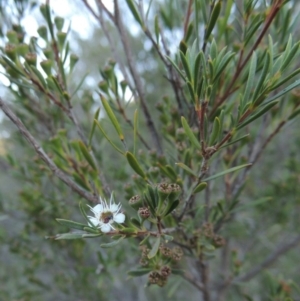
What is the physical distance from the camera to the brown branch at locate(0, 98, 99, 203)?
76 cm

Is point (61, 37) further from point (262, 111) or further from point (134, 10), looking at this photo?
point (262, 111)

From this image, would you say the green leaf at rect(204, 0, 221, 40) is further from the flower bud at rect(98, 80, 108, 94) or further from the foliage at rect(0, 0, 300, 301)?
the flower bud at rect(98, 80, 108, 94)

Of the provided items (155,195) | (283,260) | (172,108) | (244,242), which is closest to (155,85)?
(244,242)

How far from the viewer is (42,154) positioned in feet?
2.67

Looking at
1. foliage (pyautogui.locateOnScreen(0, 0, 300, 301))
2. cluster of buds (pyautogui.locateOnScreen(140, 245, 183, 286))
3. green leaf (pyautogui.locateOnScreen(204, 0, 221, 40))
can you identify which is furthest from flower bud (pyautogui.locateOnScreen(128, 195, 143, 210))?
green leaf (pyautogui.locateOnScreen(204, 0, 221, 40))

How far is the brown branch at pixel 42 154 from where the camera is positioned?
0.76 meters

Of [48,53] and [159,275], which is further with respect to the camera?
[48,53]

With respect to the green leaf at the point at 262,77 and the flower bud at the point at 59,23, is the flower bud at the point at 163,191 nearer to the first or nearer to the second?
the green leaf at the point at 262,77

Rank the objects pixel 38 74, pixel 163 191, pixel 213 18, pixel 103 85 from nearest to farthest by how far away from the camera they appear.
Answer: pixel 163 191
pixel 213 18
pixel 38 74
pixel 103 85

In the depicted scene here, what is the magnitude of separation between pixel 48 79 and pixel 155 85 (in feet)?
6.35

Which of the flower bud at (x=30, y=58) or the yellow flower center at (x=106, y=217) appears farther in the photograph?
the flower bud at (x=30, y=58)

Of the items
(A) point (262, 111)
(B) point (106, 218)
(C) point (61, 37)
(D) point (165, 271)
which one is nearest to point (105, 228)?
(B) point (106, 218)

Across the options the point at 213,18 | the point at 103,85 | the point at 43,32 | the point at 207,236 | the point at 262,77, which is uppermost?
the point at 43,32

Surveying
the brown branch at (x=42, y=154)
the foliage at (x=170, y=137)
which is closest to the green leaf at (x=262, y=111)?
the foliage at (x=170, y=137)
